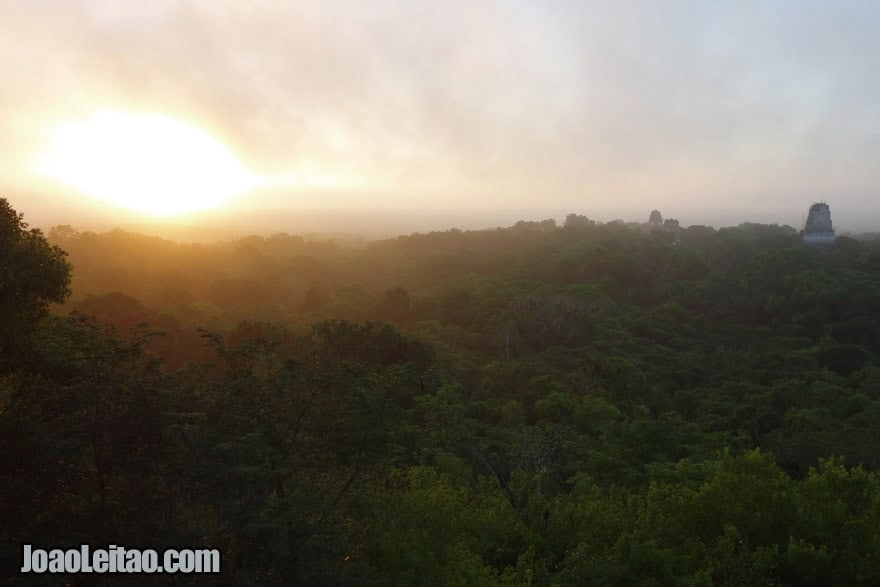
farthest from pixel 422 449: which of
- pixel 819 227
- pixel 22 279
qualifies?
pixel 819 227

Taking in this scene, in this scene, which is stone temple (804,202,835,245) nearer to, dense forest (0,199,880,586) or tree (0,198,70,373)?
dense forest (0,199,880,586)

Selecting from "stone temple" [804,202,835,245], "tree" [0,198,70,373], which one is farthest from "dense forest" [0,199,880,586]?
"stone temple" [804,202,835,245]

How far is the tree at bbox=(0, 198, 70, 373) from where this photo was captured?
26.0ft

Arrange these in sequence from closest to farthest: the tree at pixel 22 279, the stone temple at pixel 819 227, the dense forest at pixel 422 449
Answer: the dense forest at pixel 422 449 < the tree at pixel 22 279 < the stone temple at pixel 819 227

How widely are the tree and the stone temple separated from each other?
2748 inches

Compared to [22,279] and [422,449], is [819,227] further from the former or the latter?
[22,279]

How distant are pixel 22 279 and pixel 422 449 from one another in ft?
28.6

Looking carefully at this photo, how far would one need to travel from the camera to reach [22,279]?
26.6ft

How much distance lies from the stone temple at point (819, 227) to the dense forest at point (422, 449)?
136ft

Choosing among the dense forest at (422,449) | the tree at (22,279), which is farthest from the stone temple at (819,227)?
the tree at (22,279)

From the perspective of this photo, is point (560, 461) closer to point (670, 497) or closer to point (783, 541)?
point (670, 497)

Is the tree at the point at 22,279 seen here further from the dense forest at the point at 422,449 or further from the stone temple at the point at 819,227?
the stone temple at the point at 819,227

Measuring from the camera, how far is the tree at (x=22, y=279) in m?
7.92

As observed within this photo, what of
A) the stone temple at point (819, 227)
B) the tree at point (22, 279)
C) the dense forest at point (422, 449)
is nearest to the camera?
the dense forest at point (422, 449)
